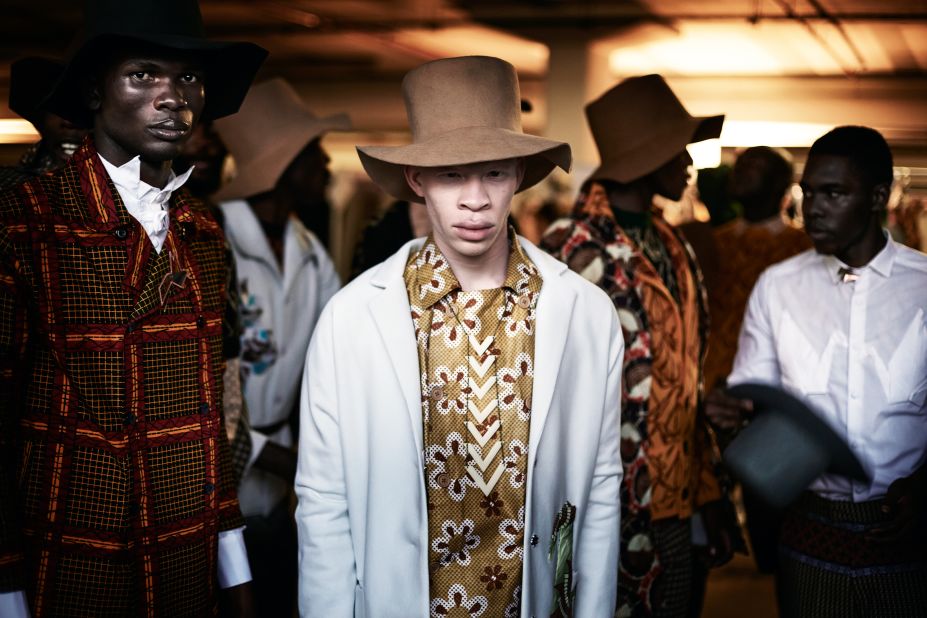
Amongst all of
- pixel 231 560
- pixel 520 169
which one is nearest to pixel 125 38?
pixel 520 169

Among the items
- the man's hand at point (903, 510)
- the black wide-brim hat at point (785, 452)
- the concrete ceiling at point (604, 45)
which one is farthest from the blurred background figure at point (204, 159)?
the concrete ceiling at point (604, 45)

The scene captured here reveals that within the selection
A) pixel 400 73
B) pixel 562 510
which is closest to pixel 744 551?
pixel 562 510

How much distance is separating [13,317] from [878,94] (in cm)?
1282

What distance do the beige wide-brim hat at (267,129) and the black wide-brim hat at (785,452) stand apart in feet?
6.39

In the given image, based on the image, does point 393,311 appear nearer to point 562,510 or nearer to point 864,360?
point 562,510

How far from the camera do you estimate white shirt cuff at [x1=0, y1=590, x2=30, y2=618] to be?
1634 millimetres

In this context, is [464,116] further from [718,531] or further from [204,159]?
[204,159]

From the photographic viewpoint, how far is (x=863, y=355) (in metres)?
2.55

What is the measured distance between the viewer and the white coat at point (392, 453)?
78.0 inches

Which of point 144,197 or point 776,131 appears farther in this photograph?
point 776,131

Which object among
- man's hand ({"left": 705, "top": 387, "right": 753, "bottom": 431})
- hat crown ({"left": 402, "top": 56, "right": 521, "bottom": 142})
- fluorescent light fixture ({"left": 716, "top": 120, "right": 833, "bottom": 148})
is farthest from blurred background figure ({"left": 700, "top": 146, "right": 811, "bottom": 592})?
fluorescent light fixture ({"left": 716, "top": 120, "right": 833, "bottom": 148})

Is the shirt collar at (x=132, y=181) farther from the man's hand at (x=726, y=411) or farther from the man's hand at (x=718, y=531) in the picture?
the man's hand at (x=718, y=531)

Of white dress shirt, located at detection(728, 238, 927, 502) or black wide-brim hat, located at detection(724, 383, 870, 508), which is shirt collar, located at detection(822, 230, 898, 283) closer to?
white dress shirt, located at detection(728, 238, 927, 502)

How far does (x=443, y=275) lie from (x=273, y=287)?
1.31 metres
